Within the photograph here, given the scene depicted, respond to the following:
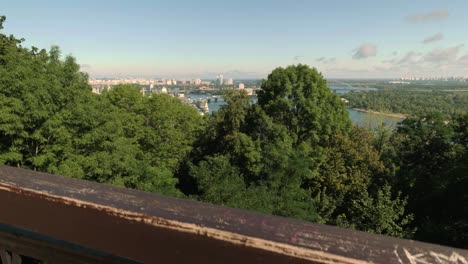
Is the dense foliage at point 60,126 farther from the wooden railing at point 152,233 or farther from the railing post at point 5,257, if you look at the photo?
the wooden railing at point 152,233

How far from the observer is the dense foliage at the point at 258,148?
54.6 feet

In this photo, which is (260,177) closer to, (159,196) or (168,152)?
(168,152)

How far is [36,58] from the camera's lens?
61.3 feet

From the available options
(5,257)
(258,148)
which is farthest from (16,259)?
(258,148)

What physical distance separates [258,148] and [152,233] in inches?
860

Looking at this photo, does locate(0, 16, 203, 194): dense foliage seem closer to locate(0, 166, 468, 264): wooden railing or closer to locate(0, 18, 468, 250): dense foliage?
locate(0, 18, 468, 250): dense foliage

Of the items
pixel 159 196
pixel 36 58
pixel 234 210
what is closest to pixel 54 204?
pixel 159 196

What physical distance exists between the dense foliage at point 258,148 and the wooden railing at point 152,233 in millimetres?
15469

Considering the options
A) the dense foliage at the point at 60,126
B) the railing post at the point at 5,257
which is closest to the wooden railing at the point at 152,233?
the railing post at the point at 5,257

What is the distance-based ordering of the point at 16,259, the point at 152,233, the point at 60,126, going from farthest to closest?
the point at 60,126
the point at 16,259
the point at 152,233

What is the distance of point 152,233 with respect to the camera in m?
0.90

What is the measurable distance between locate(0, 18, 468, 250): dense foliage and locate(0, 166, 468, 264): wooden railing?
15469 millimetres

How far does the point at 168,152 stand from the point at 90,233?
24.6m

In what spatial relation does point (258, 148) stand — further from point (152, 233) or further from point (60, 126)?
point (152, 233)
